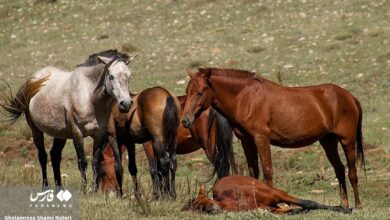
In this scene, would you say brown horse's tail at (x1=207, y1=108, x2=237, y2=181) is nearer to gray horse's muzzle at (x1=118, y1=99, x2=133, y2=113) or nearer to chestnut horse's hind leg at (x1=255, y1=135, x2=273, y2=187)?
chestnut horse's hind leg at (x1=255, y1=135, x2=273, y2=187)

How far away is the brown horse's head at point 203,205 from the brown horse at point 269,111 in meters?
1.19

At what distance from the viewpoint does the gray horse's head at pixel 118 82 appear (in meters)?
11.8

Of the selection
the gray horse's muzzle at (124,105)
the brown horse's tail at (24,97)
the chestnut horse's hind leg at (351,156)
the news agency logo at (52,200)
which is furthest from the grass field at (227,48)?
the news agency logo at (52,200)

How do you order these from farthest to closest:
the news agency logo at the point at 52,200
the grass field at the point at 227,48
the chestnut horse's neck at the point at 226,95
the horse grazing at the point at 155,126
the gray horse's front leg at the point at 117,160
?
the grass field at the point at 227,48
the horse grazing at the point at 155,126
the gray horse's front leg at the point at 117,160
the chestnut horse's neck at the point at 226,95
the news agency logo at the point at 52,200

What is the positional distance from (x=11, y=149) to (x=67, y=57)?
8797mm

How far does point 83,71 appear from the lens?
41.4ft

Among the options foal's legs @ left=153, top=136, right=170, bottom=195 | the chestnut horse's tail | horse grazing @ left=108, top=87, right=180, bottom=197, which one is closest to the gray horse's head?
horse grazing @ left=108, top=87, right=180, bottom=197

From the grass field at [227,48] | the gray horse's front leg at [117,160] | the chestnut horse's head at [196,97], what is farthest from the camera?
the grass field at [227,48]

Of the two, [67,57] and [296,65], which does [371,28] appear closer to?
[296,65]

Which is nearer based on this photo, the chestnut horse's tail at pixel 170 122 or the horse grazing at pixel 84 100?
the horse grazing at pixel 84 100

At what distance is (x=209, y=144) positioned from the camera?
14.7 meters

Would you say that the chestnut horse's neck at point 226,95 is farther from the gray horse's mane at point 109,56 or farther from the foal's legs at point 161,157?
the foal's legs at point 161,157

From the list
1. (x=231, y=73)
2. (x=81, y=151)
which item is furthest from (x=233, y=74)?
(x=81, y=151)

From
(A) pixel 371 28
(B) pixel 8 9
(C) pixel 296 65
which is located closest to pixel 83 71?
(C) pixel 296 65
